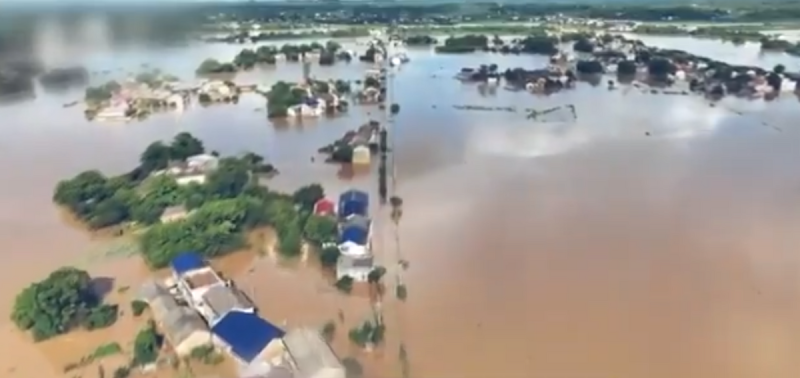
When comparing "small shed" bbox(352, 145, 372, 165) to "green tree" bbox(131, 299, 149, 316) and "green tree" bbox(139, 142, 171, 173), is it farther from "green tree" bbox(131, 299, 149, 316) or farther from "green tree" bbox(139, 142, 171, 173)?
"green tree" bbox(131, 299, 149, 316)

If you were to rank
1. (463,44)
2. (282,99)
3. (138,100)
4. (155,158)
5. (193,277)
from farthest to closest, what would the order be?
(463,44) → (282,99) → (138,100) → (155,158) → (193,277)

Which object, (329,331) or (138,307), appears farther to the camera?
(138,307)

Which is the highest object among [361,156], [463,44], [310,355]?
[310,355]

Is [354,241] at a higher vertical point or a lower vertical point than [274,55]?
higher

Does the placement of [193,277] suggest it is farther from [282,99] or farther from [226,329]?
[282,99]

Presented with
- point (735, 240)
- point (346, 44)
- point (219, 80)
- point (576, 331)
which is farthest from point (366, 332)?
point (346, 44)

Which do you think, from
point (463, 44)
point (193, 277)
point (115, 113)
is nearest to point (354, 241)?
point (193, 277)

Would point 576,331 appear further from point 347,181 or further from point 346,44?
point 346,44

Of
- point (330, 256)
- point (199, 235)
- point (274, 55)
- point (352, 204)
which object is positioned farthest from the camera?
point (274, 55)
